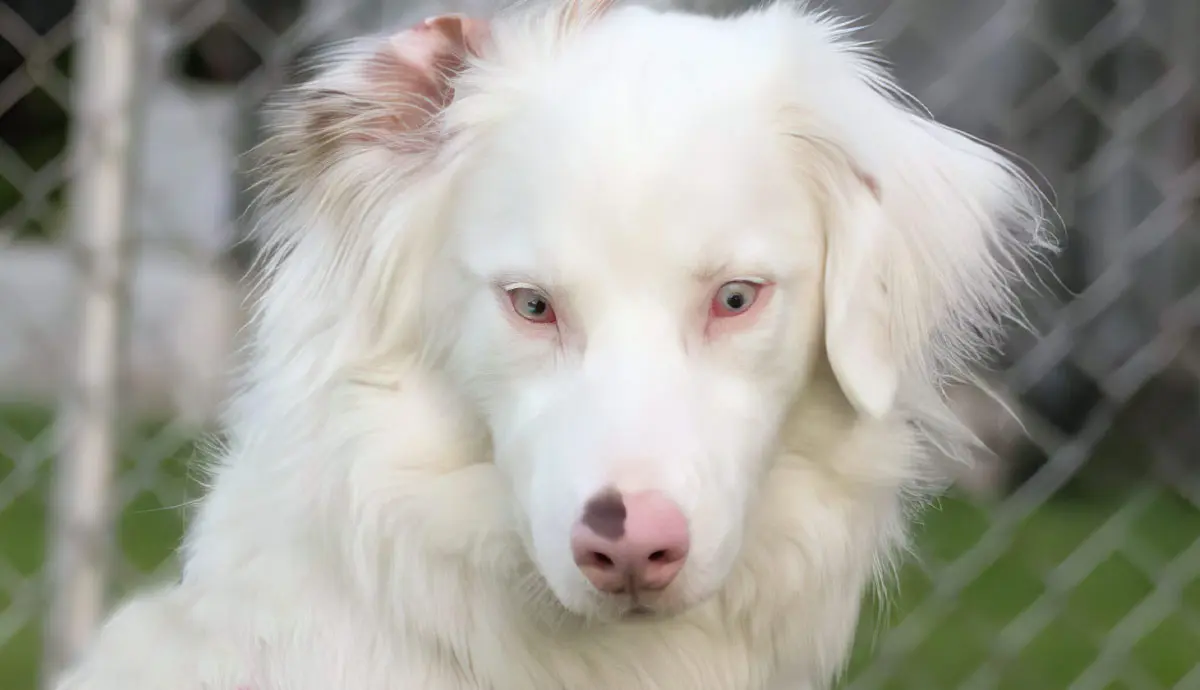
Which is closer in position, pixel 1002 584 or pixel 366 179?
pixel 366 179

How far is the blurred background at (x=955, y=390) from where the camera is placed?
59.0 inches

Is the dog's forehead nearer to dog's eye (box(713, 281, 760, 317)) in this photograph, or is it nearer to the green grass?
dog's eye (box(713, 281, 760, 317))

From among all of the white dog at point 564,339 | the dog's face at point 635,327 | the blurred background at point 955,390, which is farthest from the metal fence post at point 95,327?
the dog's face at point 635,327

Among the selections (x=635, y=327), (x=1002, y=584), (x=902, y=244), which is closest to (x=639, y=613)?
(x=635, y=327)

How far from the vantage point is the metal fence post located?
1.48 metres

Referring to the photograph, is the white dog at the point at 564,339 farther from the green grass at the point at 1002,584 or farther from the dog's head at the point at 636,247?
the green grass at the point at 1002,584

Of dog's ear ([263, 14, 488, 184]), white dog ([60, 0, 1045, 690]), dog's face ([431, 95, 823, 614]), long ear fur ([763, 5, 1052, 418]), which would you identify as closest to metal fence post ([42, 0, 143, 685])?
white dog ([60, 0, 1045, 690])

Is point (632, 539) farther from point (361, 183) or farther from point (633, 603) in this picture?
point (361, 183)

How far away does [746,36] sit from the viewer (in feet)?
3.24

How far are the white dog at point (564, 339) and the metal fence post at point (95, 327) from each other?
0.46 m

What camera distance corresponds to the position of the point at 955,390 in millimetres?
1543

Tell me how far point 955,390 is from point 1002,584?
909mm

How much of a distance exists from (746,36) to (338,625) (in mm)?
538

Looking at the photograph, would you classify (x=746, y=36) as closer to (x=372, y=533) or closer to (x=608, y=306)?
(x=608, y=306)
